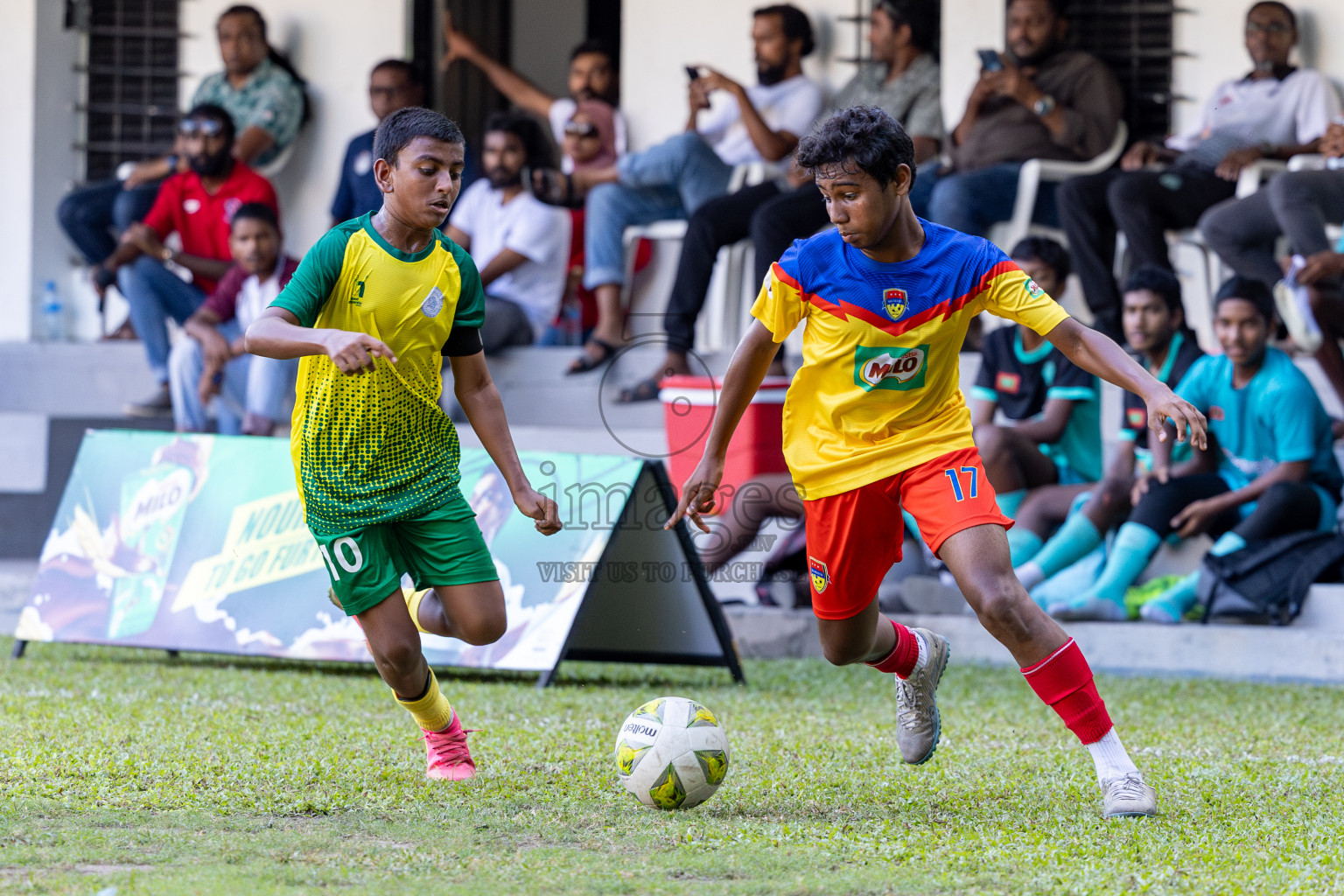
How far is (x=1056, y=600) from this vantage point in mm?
7848

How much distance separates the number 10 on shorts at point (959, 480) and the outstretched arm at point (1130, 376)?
0.40 meters

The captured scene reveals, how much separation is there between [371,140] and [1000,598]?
27.6 ft

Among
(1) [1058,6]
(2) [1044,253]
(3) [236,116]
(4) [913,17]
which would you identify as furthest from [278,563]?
(1) [1058,6]

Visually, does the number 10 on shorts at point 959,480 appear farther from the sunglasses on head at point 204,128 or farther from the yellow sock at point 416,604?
the sunglasses on head at point 204,128

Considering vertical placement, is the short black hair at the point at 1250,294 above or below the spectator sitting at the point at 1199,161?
below

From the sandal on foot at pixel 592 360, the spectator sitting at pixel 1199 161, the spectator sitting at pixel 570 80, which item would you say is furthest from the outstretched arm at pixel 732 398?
Result: the spectator sitting at pixel 570 80

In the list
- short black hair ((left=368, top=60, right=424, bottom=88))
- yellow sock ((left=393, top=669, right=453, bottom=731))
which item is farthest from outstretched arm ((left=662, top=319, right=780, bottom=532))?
short black hair ((left=368, top=60, right=424, bottom=88))

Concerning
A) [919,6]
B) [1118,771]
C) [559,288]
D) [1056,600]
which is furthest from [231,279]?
[1118,771]

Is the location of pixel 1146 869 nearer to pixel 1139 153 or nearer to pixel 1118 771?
pixel 1118 771

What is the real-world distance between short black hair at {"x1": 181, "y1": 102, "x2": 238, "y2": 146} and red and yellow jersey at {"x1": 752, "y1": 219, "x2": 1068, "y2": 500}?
7831 millimetres

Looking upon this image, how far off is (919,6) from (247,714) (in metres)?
6.90

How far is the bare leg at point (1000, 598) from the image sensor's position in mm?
4176

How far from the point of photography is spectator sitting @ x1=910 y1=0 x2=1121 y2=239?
31.8 ft

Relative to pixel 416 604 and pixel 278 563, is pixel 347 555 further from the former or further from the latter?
pixel 278 563
